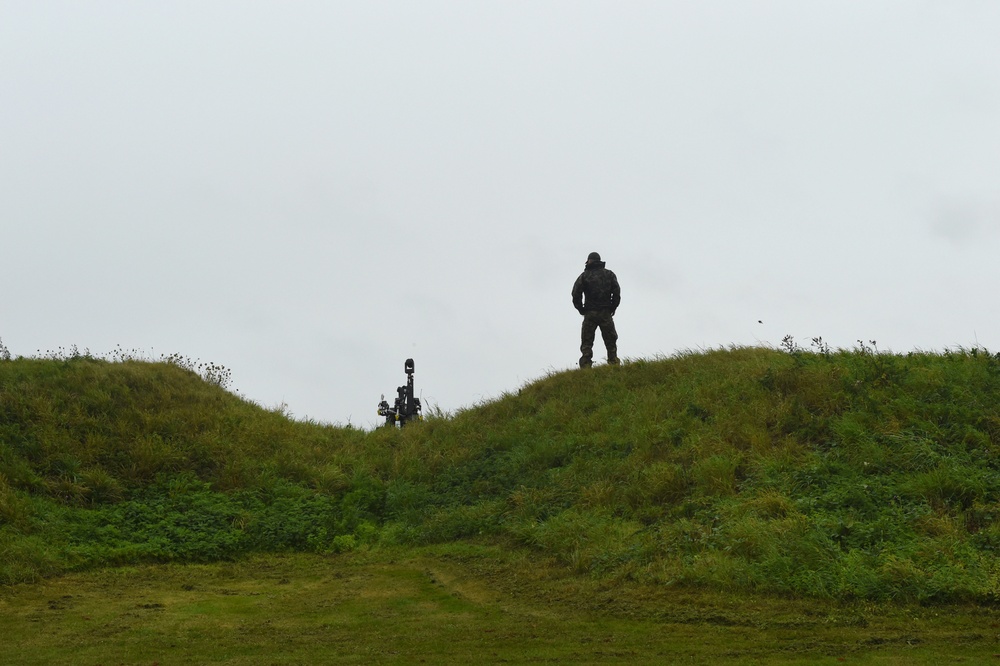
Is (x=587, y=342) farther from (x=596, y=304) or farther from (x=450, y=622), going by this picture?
(x=450, y=622)

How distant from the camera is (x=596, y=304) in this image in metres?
19.0

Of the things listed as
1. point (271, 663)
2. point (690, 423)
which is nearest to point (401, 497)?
point (690, 423)

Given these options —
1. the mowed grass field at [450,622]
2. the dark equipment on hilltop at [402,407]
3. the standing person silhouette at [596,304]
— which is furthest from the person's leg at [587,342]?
the mowed grass field at [450,622]

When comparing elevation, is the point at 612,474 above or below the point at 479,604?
above

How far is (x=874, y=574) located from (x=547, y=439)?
7.17 m

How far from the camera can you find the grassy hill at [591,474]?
34.9ft

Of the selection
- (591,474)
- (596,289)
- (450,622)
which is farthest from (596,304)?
(450,622)

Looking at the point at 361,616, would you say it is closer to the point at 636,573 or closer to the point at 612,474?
the point at 636,573

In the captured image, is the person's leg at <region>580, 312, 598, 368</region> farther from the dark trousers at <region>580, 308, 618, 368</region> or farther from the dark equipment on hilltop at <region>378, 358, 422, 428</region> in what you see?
the dark equipment on hilltop at <region>378, 358, 422, 428</region>

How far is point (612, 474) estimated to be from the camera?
556 inches

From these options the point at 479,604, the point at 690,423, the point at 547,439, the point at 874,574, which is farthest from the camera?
the point at 547,439

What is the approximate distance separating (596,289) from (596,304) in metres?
0.31

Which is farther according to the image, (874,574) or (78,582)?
(78,582)

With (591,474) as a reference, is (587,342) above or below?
above
